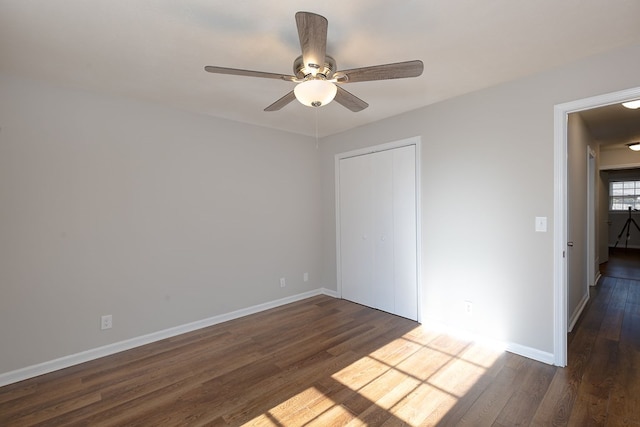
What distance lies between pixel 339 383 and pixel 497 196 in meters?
2.12

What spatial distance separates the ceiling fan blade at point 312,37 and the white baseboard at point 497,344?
2790 millimetres

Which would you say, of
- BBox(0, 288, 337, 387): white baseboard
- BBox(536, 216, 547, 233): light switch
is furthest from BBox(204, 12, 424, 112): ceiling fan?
BBox(0, 288, 337, 387): white baseboard

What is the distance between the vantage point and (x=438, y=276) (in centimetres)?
312

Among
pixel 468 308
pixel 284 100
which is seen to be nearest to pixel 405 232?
pixel 468 308

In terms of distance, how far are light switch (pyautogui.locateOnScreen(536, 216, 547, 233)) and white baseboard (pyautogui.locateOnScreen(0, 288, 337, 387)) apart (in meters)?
2.98

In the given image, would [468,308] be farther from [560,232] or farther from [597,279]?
[597,279]

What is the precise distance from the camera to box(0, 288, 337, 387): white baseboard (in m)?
2.33

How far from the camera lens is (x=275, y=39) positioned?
1.86 meters

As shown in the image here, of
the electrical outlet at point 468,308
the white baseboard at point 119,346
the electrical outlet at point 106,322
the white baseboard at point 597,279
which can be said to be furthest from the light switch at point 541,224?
the electrical outlet at point 106,322

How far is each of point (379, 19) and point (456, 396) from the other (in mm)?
2502

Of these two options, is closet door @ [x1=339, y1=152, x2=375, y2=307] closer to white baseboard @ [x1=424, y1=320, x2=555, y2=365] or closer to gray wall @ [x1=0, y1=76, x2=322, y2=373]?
gray wall @ [x1=0, y1=76, x2=322, y2=373]

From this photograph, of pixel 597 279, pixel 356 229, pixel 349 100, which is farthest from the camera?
pixel 597 279

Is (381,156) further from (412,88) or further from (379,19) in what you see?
(379,19)

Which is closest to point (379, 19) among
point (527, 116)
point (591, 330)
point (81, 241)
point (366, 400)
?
point (527, 116)
